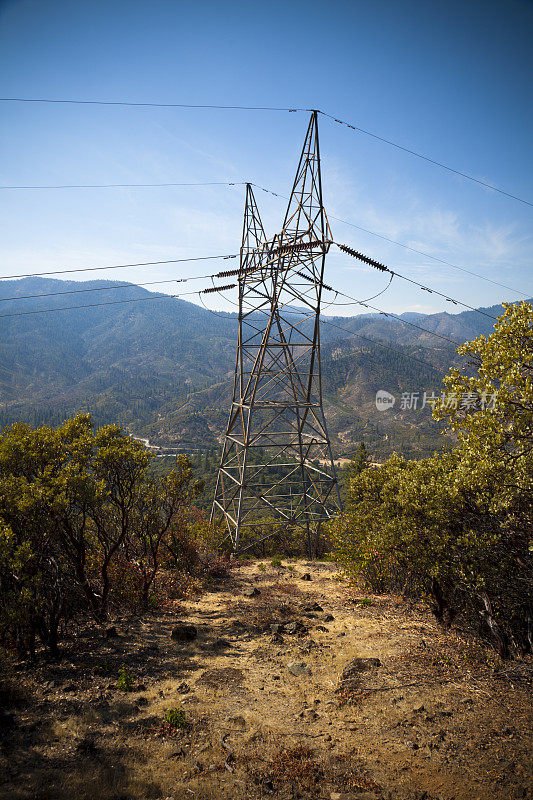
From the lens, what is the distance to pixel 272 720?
8250mm

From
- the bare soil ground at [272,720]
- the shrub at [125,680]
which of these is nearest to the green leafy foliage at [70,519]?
the bare soil ground at [272,720]

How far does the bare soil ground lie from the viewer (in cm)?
645

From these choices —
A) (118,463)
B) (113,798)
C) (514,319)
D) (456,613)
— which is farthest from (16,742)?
(514,319)

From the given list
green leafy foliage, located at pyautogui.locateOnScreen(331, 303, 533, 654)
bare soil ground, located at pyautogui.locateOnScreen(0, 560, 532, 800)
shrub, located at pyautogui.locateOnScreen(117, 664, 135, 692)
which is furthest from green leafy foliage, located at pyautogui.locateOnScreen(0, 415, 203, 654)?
green leafy foliage, located at pyautogui.locateOnScreen(331, 303, 533, 654)

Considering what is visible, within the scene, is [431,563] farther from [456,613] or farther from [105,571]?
[105,571]

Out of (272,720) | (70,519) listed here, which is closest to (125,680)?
(272,720)

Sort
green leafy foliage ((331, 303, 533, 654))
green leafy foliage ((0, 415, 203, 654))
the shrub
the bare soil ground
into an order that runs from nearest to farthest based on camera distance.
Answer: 1. the bare soil ground
2. green leafy foliage ((331, 303, 533, 654))
3. the shrub
4. green leafy foliage ((0, 415, 203, 654))

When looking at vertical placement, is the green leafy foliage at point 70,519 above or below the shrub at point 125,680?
above

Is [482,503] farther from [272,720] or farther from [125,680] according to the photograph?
[125,680]

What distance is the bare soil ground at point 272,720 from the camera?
6449 millimetres

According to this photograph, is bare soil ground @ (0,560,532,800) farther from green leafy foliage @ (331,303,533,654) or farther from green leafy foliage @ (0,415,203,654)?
green leafy foliage @ (0,415,203,654)

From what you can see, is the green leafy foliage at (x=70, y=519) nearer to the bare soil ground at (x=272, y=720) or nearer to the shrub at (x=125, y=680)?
the bare soil ground at (x=272, y=720)

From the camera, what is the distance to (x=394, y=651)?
10734 mm

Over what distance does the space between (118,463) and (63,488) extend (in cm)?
237
